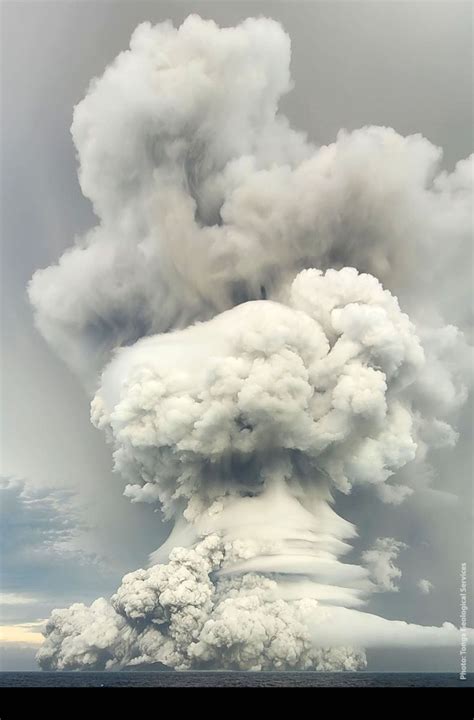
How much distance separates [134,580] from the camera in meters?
87.8

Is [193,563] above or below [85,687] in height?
above
